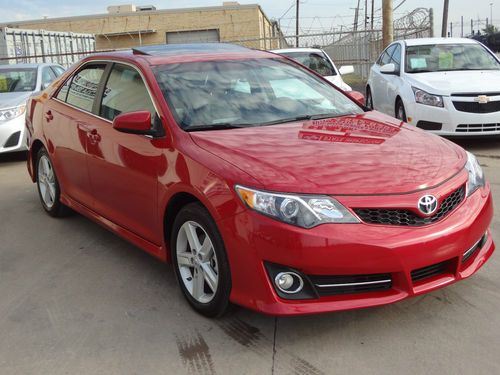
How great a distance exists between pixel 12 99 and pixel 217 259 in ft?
22.4

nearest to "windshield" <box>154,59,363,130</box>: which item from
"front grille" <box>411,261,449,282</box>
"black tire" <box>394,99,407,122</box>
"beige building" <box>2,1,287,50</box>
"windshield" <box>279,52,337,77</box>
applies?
"front grille" <box>411,261,449,282</box>

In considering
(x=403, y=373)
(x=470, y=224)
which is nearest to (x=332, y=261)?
(x=403, y=373)

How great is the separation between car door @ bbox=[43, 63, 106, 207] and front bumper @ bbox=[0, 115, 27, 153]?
3.40 meters

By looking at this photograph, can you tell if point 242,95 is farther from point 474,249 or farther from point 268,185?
point 474,249

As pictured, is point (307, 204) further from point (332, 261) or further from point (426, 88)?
point (426, 88)

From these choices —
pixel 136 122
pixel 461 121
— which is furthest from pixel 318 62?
pixel 136 122

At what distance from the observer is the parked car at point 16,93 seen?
8.52m

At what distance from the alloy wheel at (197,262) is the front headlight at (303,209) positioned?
48 centimetres

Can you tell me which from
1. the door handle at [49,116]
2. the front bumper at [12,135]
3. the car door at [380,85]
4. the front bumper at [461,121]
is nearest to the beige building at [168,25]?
the car door at [380,85]

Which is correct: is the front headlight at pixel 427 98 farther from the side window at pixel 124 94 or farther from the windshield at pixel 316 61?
the side window at pixel 124 94

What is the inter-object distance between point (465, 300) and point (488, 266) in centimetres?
63

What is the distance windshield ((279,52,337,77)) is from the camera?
10.8 metres

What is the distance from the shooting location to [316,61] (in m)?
11.0

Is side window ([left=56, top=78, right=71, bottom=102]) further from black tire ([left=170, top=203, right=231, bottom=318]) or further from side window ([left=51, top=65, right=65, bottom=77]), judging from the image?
side window ([left=51, top=65, right=65, bottom=77])
